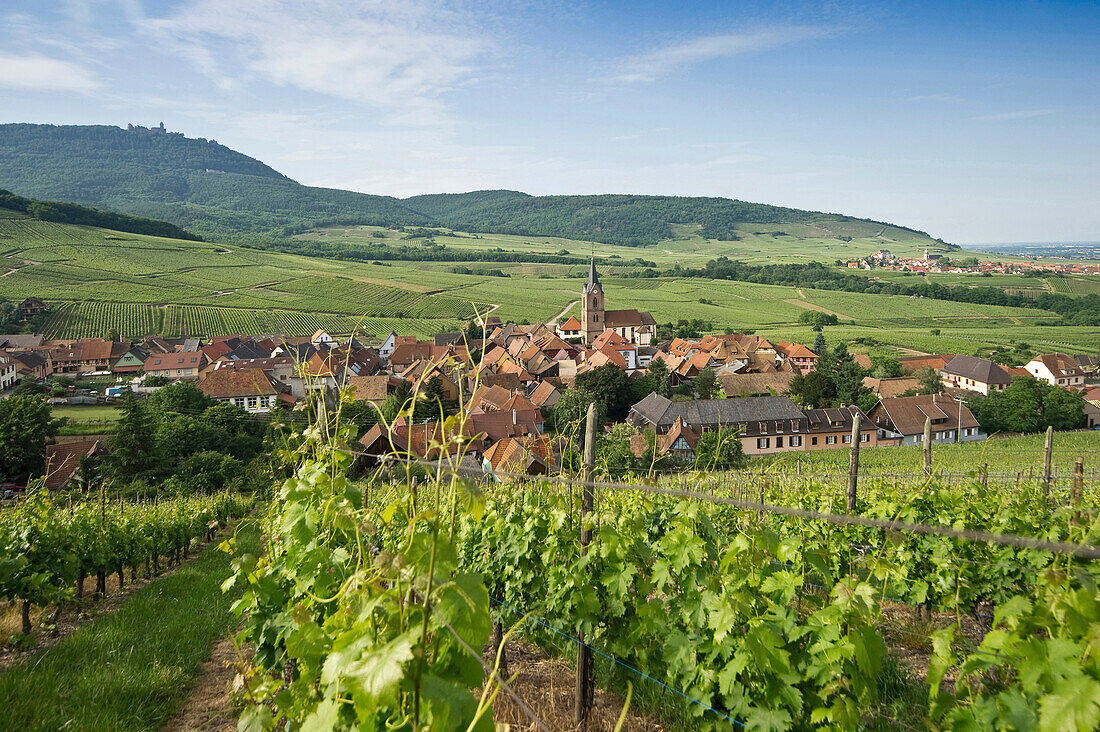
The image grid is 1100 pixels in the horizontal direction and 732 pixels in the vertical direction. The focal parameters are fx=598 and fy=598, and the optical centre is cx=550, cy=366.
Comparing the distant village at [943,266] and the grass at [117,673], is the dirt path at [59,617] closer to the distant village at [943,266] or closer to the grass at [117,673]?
the grass at [117,673]

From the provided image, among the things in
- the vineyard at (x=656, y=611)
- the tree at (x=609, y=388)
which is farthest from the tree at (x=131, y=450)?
the vineyard at (x=656, y=611)

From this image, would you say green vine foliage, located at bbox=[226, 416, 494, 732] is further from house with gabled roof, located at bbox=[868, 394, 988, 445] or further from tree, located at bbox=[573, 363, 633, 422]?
house with gabled roof, located at bbox=[868, 394, 988, 445]

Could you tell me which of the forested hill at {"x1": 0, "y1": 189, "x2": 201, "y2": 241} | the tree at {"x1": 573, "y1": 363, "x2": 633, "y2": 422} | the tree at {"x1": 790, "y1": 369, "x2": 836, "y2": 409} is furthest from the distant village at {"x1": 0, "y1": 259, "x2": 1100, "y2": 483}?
the forested hill at {"x1": 0, "y1": 189, "x2": 201, "y2": 241}

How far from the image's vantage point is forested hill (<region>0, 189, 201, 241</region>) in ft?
346

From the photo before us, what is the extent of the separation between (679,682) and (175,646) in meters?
4.27

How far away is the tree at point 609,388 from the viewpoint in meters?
44.2

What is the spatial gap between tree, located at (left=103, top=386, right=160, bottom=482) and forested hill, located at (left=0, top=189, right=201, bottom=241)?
340 feet

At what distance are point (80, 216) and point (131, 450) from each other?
108665 mm

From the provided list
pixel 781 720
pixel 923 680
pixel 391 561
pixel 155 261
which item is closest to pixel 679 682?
pixel 781 720

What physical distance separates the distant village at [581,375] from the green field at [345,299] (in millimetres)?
7231

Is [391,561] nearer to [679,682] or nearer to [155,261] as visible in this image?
[679,682]

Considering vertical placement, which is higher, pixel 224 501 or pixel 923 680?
pixel 923 680

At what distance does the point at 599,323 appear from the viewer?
7788cm

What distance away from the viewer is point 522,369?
5559 cm
